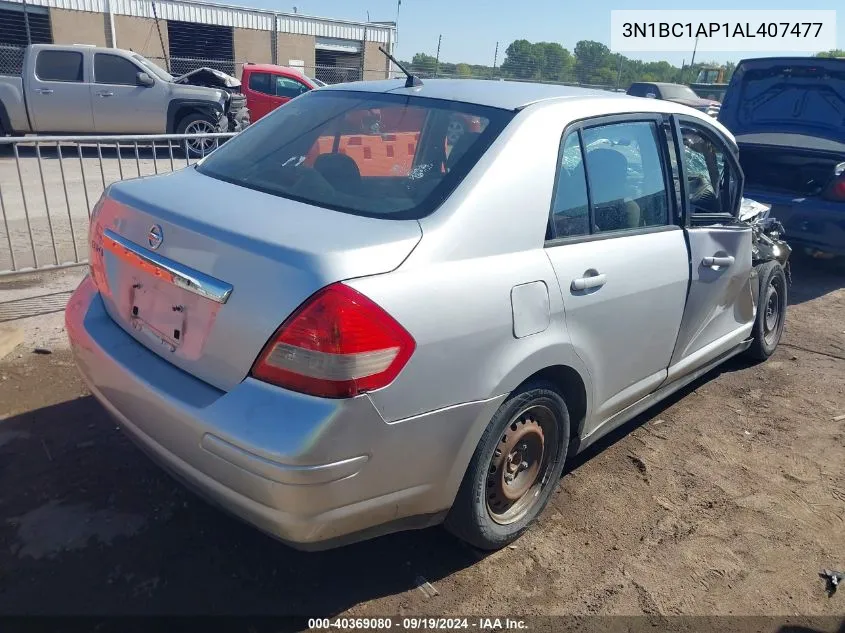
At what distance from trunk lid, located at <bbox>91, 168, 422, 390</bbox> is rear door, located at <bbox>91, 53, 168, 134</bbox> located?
12.4m

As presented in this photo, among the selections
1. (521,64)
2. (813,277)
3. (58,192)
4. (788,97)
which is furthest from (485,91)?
(521,64)

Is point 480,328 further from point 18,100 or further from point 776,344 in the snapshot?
point 18,100

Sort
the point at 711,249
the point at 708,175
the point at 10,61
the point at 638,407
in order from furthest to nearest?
1. the point at 10,61
2. the point at 708,175
3. the point at 711,249
4. the point at 638,407

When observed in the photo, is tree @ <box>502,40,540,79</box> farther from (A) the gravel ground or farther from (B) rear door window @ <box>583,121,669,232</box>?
(B) rear door window @ <box>583,121,669,232</box>

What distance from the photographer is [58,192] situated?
916cm

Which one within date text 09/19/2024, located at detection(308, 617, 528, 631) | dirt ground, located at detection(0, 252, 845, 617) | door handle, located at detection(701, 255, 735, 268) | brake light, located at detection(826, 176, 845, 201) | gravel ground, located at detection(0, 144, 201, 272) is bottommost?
gravel ground, located at detection(0, 144, 201, 272)

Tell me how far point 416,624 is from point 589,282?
1422mm

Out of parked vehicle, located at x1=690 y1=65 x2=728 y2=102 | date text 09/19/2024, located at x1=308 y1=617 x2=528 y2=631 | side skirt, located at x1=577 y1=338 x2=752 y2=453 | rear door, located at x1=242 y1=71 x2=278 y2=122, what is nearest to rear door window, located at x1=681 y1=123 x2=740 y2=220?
side skirt, located at x1=577 y1=338 x2=752 y2=453

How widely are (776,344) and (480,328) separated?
3.70m

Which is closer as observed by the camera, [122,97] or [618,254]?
[618,254]

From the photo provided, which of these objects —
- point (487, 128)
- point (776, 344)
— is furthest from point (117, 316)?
point (776, 344)

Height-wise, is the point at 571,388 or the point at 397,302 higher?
the point at 397,302

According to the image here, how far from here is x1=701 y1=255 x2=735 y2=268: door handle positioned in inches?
139

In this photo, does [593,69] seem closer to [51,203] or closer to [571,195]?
[51,203]
